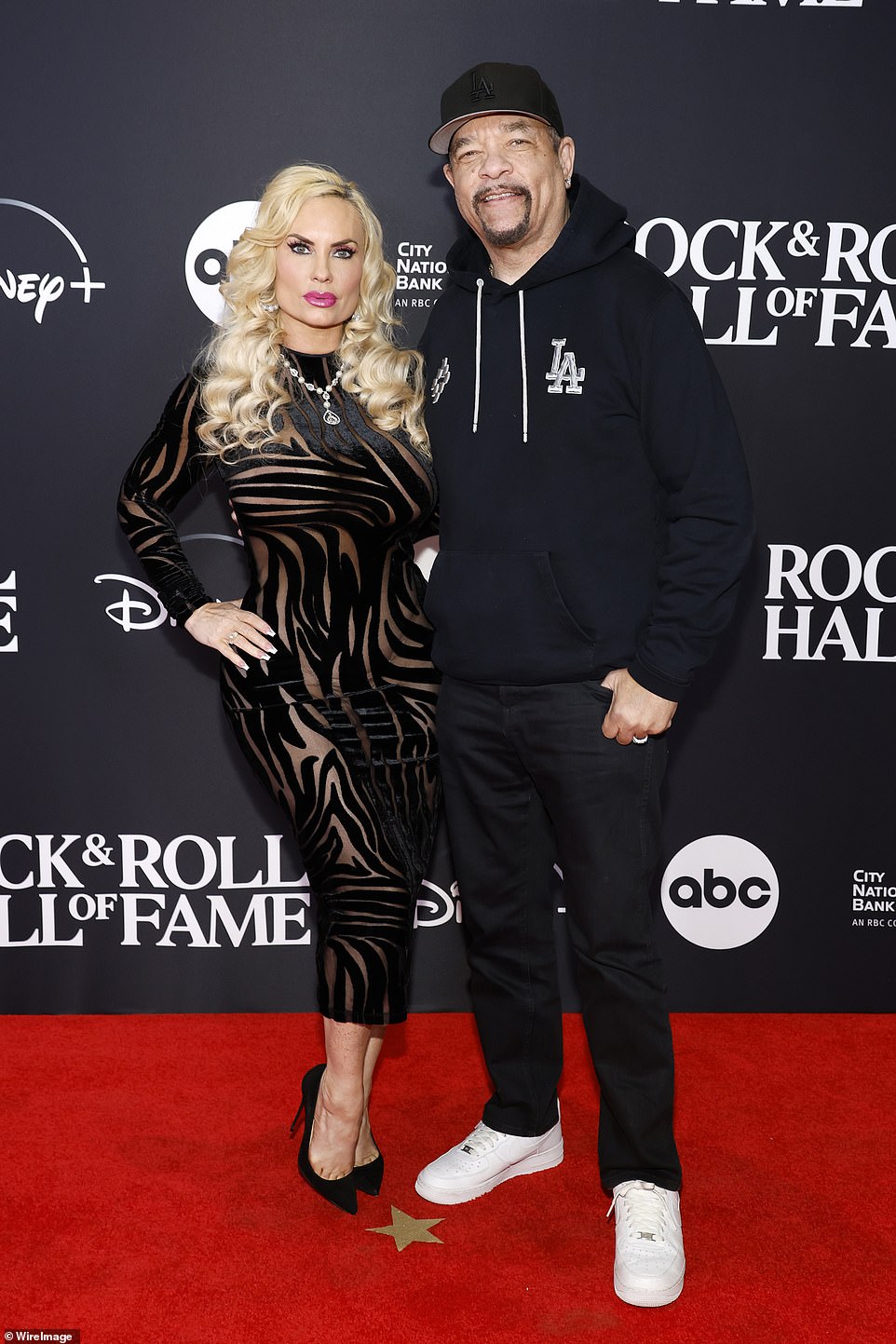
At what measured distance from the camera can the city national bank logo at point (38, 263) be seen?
8.85 ft

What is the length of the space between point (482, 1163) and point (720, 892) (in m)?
1.06

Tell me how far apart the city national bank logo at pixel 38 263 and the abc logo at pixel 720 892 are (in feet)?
6.55

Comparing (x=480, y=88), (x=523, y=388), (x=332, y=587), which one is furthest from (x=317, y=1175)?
(x=480, y=88)

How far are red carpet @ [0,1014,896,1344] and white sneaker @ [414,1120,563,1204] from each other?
0.09 feet

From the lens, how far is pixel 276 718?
218 cm

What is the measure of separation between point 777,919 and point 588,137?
6.38ft

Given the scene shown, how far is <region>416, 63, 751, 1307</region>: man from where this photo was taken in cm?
192

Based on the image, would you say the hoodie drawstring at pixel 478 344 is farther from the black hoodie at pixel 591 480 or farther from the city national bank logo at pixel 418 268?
the city national bank logo at pixel 418 268

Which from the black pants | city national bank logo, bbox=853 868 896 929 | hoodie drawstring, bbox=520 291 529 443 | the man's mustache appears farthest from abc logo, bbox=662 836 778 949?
the man's mustache

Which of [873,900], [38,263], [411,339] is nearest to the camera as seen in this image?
[38,263]

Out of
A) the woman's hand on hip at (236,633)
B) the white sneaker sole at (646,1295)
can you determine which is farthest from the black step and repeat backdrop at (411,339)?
the white sneaker sole at (646,1295)

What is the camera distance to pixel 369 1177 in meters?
2.21

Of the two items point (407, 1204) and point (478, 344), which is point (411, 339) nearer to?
point (478, 344)

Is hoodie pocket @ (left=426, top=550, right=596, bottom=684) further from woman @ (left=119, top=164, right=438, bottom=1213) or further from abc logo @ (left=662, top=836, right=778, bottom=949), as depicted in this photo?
abc logo @ (left=662, top=836, right=778, bottom=949)
